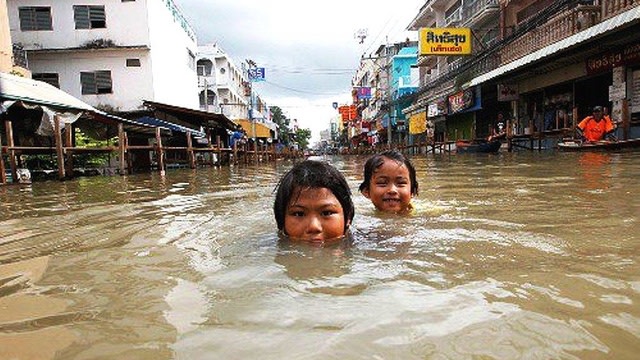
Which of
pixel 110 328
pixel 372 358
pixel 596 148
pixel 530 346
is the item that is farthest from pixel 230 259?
pixel 596 148

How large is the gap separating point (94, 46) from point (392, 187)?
23.2 m

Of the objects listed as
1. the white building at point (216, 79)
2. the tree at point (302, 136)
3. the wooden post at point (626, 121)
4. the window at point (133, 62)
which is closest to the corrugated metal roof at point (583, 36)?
the wooden post at point (626, 121)

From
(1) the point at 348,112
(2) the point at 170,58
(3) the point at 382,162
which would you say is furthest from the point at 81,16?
(1) the point at 348,112

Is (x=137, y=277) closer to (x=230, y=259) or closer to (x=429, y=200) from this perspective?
(x=230, y=259)

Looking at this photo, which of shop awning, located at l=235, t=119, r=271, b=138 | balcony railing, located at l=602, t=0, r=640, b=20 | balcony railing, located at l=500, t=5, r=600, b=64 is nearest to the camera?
balcony railing, located at l=602, t=0, r=640, b=20

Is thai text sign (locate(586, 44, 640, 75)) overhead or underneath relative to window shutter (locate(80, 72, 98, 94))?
underneath

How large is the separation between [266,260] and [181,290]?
1.96 ft

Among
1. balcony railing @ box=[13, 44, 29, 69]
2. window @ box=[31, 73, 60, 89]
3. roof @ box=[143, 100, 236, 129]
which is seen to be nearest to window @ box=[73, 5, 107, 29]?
window @ box=[31, 73, 60, 89]

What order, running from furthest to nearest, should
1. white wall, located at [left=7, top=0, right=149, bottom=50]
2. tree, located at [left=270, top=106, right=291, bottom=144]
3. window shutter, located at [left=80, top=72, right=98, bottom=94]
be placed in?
1. tree, located at [left=270, top=106, right=291, bottom=144]
2. window shutter, located at [left=80, top=72, right=98, bottom=94]
3. white wall, located at [left=7, top=0, right=149, bottom=50]

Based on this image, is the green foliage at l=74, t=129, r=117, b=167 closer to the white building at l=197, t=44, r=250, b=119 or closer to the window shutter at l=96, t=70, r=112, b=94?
the window shutter at l=96, t=70, r=112, b=94

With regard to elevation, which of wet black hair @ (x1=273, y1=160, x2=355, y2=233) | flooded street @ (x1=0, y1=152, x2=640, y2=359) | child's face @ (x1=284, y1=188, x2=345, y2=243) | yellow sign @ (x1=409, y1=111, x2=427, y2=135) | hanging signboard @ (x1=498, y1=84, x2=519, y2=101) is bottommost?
flooded street @ (x1=0, y1=152, x2=640, y2=359)

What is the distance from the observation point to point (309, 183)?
279 cm

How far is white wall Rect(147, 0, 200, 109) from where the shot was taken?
2419 centimetres

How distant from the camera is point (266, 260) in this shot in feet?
8.00
